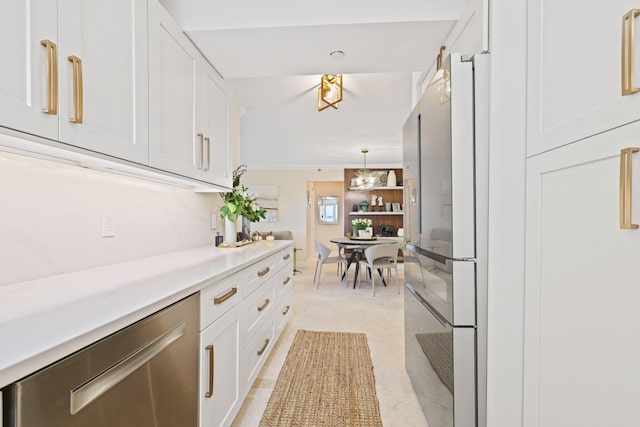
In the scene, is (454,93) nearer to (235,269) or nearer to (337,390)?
(235,269)

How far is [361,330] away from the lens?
10.6 ft

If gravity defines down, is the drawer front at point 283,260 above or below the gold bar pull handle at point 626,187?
below

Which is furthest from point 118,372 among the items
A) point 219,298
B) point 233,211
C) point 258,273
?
point 233,211

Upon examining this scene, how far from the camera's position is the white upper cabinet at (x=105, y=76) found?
0.98 m

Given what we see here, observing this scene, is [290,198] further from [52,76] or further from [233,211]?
[52,76]

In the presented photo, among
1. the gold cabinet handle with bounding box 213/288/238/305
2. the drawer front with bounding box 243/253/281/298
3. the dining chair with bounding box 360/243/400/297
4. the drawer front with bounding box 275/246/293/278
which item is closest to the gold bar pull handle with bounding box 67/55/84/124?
the gold cabinet handle with bounding box 213/288/238/305

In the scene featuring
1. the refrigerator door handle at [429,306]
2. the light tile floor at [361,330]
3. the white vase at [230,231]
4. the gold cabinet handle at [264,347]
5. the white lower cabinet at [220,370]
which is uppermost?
the white vase at [230,231]

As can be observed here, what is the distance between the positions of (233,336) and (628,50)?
1724 millimetres

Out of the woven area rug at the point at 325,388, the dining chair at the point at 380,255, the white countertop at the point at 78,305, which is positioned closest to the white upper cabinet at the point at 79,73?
the white countertop at the point at 78,305

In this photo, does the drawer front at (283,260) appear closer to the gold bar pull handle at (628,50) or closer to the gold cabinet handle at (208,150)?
the gold cabinet handle at (208,150)

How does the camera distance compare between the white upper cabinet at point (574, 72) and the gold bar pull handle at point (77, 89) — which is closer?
the white upper cabinet at point (574, 72)

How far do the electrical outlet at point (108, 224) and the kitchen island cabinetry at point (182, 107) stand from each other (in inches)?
13.9

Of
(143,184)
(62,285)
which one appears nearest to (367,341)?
(143,184)

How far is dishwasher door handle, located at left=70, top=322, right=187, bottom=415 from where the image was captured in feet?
2.27
